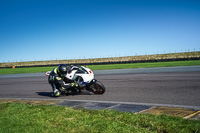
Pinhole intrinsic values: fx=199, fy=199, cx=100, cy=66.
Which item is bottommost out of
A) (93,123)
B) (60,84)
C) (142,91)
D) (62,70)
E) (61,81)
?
(142,91)

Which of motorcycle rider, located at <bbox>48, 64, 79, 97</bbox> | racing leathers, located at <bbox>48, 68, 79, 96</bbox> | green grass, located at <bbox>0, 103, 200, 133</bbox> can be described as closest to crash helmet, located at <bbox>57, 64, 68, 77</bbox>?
motorcycle rider, located at <bbox>48, 64, 79, 97</bbox>

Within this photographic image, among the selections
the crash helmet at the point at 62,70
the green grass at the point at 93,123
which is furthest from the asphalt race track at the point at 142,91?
the green grass at the point at 93,123

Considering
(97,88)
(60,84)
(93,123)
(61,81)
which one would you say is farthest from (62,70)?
(93,123)

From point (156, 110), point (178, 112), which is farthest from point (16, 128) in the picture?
point (178, 112)

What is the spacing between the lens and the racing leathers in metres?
8.25

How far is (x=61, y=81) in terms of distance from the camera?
8273mm

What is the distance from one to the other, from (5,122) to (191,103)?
5044 mm

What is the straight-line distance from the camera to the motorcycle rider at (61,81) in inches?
321

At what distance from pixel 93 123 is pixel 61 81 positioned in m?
4.49

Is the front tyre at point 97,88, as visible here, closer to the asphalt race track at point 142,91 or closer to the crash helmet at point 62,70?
the asphalt race track at point 142,91

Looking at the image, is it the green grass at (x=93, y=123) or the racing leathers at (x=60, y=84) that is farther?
the racing leathers at (x=60, y=84)

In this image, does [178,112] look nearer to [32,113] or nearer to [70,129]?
[70,129]

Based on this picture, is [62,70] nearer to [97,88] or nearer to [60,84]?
[60,84]

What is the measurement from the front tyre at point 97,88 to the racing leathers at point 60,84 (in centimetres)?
63
